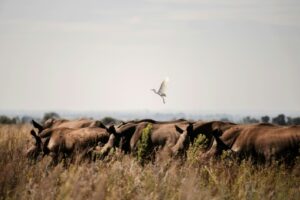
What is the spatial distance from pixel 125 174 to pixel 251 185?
192 cm

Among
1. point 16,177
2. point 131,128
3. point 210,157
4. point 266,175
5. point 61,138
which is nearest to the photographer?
point 16,177

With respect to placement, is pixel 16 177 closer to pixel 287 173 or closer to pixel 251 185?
pixel 251 185

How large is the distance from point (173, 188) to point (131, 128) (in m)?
7.12

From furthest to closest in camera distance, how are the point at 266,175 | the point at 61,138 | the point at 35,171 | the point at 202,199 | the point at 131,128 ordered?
1. the point at 131,128
2. the point at 61,138
3. the point at 266,175
4. the point at 35,171
5. the point at 202,199

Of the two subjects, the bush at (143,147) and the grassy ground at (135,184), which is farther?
the bush at (143,147)

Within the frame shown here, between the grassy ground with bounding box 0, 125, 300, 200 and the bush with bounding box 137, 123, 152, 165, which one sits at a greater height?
the bush with bounding box 137, 123, 152, 165

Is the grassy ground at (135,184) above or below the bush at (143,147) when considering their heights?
below

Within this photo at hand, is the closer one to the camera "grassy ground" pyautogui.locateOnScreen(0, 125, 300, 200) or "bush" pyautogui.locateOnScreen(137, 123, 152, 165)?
"grassy ground" pyautogui.locateOnScreen(0, 125, 300, 200)

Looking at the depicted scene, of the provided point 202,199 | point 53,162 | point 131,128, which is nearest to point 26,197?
point 202,199

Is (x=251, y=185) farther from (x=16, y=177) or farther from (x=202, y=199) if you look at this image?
(x=16, y=177)

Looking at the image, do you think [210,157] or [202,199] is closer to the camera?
[202,199]

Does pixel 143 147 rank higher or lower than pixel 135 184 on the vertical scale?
higher

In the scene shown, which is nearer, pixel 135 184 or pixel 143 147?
pixel 135 184

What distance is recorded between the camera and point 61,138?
13.3m
